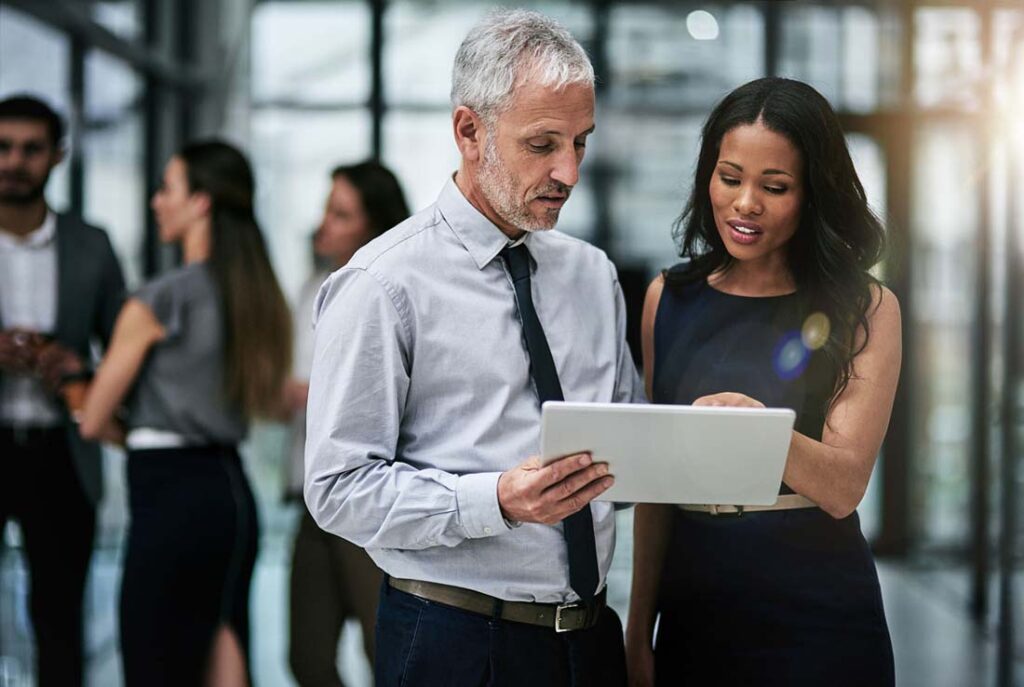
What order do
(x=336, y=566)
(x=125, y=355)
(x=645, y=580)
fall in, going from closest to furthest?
(x=645, y=580), (x=125, y=355), (x=336, y=566)

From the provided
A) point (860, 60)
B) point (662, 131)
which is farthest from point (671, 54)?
point (860, 60)

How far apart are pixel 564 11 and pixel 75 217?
11.7ft

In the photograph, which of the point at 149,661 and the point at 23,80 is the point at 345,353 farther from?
the point at 23,80

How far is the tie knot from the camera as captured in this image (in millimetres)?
1800

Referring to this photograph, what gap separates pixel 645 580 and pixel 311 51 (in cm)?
510

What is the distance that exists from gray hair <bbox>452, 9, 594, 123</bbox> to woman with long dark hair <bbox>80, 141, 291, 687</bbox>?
1.42 m

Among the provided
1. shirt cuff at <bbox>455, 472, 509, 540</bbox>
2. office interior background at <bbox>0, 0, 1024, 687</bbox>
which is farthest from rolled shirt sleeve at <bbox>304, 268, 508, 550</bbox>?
office interior background at <bbox>0, 0, 1024, 687</bbox>

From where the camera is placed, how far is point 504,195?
1.74 metres

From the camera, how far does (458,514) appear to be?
1631 millimetres

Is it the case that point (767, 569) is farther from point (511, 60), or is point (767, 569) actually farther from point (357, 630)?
point (357, 630)

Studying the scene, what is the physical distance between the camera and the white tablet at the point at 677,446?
1.45m

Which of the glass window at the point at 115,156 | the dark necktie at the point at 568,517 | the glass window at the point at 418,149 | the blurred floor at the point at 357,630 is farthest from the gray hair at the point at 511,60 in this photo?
the glass window at the point at 418,149

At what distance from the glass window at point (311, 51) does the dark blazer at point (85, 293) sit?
3.28m

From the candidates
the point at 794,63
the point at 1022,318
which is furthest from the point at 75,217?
the point at 794,63
